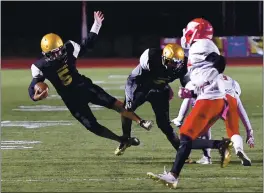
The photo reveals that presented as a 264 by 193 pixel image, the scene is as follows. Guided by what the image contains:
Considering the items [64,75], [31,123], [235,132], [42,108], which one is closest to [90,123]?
[64,75]

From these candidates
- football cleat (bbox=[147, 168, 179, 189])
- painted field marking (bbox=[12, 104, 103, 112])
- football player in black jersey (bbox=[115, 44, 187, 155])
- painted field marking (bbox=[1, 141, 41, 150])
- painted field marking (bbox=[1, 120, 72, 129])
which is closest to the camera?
football cleat (bbox=[147, 168, 179, 189])

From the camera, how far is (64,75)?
9.30 m

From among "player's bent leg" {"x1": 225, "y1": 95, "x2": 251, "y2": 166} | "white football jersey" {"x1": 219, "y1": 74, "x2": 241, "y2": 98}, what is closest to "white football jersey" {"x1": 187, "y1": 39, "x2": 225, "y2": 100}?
"player's bent leg" {"x1": 225, "y1": 95, "x2": 251, "y2": 166}

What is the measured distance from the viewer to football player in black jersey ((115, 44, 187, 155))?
9.02 m

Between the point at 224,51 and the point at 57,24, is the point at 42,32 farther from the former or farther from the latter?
the point at 224,51

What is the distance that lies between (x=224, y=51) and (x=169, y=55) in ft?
69.5

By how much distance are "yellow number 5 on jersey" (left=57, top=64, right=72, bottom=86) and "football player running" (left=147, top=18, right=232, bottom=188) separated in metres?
1.95

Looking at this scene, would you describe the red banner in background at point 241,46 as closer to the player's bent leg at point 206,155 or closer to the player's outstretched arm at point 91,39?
the player's outstretched arm at point 91,39

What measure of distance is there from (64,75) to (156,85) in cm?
99

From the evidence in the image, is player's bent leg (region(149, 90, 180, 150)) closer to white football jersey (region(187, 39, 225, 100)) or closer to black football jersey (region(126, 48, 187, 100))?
black football jersey (region(126, 48, 187, 100))

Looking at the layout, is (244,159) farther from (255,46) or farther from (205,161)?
(255,46)

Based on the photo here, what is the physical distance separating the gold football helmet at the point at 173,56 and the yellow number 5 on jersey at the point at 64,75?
1205 millimetres

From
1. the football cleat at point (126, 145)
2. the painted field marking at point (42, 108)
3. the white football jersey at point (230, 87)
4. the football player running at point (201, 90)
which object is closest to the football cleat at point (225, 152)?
the football player running at point (201, 90)

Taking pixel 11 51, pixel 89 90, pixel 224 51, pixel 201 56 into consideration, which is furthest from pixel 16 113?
pixel 11 51
